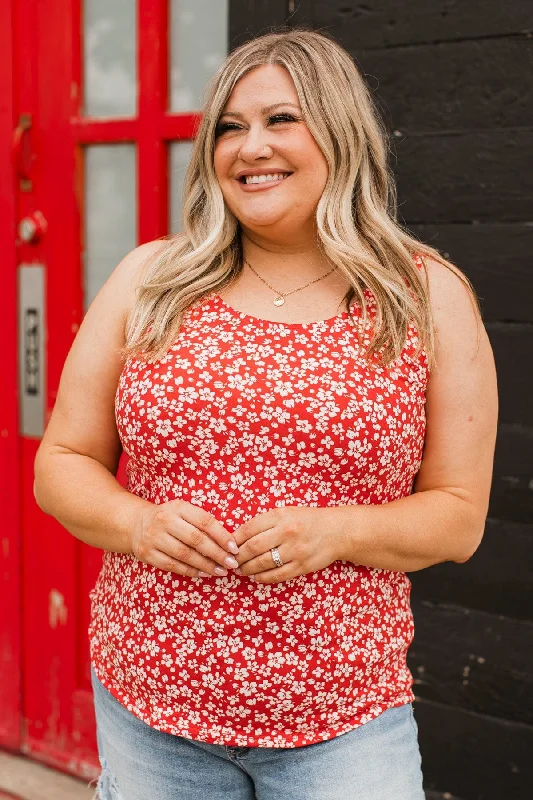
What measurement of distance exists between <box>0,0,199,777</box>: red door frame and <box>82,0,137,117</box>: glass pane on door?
0.09 feet

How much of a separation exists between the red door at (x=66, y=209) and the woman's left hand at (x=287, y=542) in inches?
56.7

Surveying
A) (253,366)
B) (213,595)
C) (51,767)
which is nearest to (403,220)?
(253,366)

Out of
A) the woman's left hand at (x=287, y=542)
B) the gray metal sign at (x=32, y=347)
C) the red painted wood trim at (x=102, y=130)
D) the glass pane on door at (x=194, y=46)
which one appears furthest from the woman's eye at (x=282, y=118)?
the gray metal sign at (x=32, y=347)

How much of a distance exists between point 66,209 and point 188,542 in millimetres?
1657

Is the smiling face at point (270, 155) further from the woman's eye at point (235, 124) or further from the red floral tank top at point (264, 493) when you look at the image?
the red floral tank top at point (264, 493)

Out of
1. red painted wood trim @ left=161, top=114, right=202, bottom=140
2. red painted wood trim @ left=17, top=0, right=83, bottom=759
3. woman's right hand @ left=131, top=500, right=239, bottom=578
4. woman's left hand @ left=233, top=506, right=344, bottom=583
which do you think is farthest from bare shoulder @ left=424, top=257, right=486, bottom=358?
red painted wood trim @ left=17, top=0, right=83, bottom=759

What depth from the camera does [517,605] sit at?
2275mm

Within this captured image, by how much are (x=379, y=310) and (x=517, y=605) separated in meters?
0.99

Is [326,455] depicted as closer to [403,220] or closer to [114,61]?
[403,220]

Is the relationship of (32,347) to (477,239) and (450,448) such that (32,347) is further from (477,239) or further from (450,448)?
(450,448)

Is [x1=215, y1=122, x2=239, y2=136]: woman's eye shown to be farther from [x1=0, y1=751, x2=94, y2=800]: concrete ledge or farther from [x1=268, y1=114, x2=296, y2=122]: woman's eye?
[x1=0, y1=751, x2=94, y2=800]: concrete ledge

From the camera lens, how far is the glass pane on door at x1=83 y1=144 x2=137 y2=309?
279cm

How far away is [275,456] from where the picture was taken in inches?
59.5

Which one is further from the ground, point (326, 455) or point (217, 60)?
point (217, 60)
